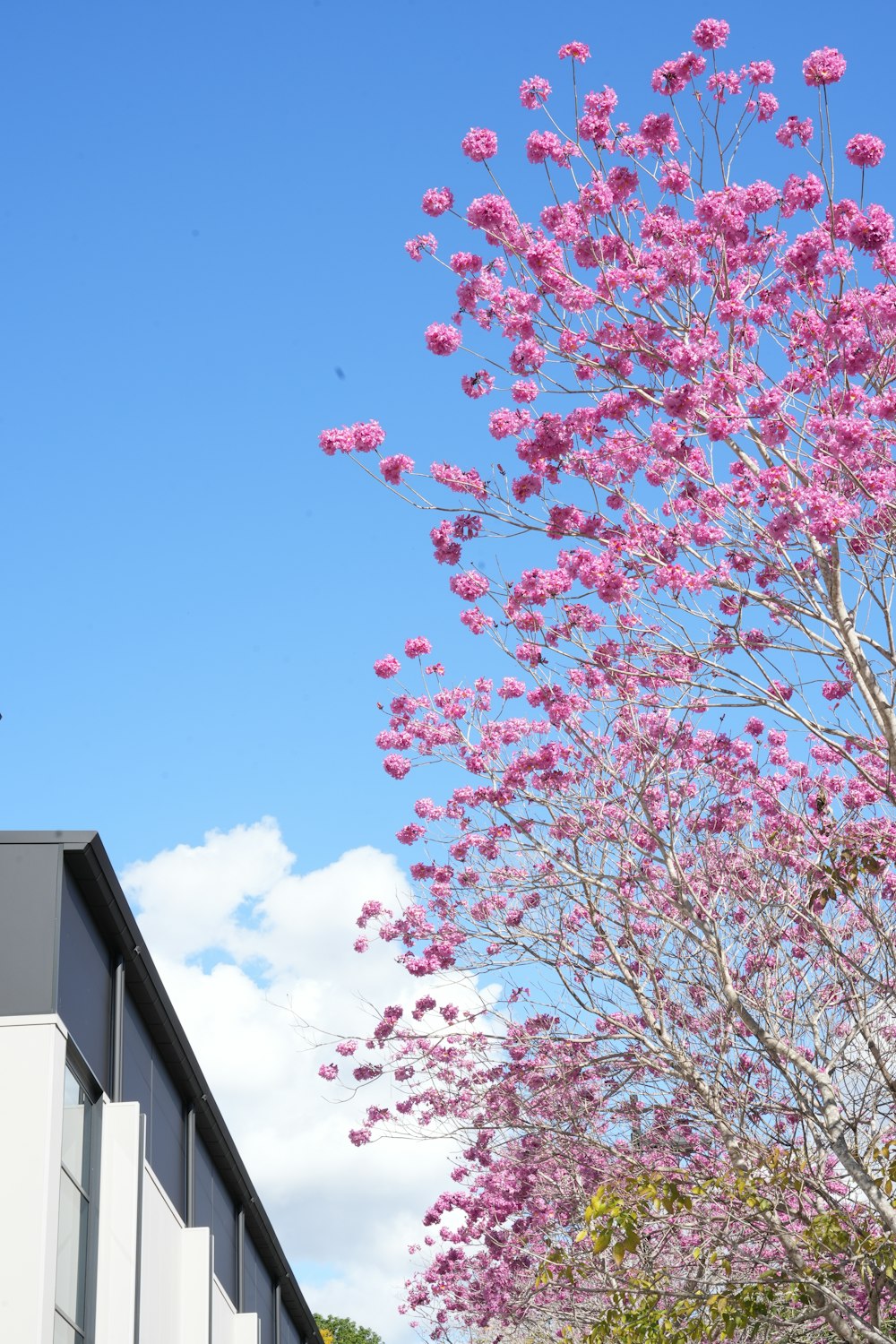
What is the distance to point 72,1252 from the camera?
1135 centimetres

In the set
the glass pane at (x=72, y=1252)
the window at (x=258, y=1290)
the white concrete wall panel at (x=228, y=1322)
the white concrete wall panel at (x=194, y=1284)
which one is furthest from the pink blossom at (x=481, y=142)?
the window at (x=258, y=1290)

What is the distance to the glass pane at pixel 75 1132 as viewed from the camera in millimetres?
11359

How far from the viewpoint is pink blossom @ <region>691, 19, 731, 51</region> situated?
8838 mm

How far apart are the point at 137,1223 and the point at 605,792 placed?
19.7ft

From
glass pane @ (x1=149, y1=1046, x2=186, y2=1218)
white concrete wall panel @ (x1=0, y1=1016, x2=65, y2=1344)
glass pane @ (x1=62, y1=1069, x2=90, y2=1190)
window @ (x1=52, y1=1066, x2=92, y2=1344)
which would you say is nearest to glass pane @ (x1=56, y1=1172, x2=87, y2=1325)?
window @ (x1=52, y1=1066, x2=92, y2=1344)

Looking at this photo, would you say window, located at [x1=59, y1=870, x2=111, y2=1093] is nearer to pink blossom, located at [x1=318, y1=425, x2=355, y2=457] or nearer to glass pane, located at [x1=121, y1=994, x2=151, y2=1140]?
glass pane, located at [x1=121, y1=994, x2=151, y2=1140]

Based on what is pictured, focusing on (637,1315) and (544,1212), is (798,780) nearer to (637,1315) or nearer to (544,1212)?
(637,1315)

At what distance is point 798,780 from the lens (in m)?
11.7

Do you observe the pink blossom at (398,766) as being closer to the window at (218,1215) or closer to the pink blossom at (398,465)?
the pink blossom at (398,465)

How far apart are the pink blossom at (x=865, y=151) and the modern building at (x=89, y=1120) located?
772 cm

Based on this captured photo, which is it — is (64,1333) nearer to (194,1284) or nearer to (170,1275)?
(170,1275)

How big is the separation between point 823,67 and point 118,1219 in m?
10.7

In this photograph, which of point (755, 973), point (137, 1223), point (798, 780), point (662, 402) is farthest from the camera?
point (137, 1223)

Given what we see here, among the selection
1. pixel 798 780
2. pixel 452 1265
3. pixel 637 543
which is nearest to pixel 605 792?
pixel 798 780
